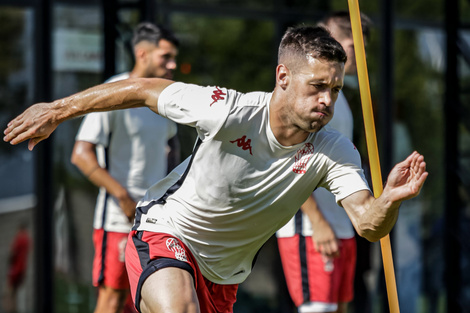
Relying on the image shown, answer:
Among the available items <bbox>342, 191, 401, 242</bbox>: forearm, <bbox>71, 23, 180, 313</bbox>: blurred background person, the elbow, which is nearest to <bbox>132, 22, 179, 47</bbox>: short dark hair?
<bbox>71, 23, 180, 313</bbox>: blurred background person

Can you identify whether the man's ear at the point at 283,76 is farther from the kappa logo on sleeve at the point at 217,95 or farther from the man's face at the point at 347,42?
the man's face at the point at 347,42

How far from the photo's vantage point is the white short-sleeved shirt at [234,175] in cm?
345

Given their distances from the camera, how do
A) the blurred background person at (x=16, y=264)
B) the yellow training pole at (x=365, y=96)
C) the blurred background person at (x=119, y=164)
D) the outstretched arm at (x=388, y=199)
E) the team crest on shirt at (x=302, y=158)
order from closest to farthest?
the outstretched arm at (x=388, y=199) → the team crest on shirt at (x=302, y=158) → the yellow training pole at (x=365, y=96) → the blurred background person at (x=119, y=164) → the blurred background person at (x=16, y=264)

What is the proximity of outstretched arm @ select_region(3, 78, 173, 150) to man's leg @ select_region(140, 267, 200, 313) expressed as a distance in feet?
2.42

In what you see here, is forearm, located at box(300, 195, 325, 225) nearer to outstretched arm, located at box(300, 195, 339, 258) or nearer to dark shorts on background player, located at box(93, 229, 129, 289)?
outstretched arm, located at box(300, 195, 339, 258)

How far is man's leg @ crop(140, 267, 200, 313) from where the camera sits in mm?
3260

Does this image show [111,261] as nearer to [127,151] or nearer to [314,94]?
[127,151]

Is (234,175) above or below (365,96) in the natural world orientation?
below

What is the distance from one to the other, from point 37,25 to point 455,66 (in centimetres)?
366

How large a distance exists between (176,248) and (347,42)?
78.9 inches

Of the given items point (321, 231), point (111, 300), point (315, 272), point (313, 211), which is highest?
point (313, 211)

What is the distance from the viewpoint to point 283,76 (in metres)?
3.58

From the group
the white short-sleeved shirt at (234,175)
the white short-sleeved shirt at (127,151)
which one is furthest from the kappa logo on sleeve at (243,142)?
the white short-sleeved shirt at (127,151)

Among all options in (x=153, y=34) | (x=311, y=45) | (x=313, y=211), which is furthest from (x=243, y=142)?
(x=153, y=34)
